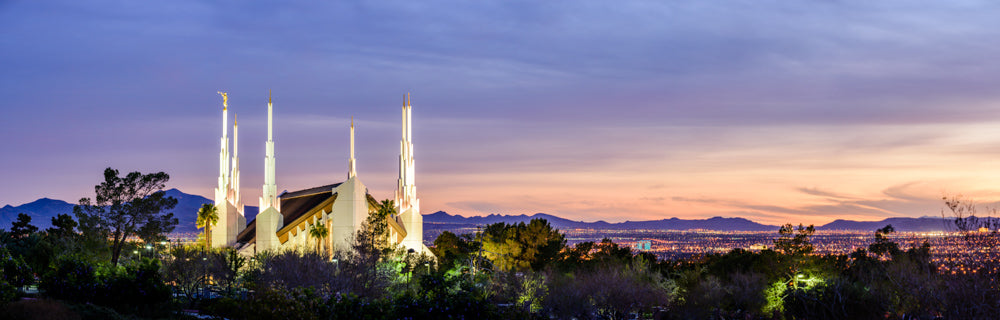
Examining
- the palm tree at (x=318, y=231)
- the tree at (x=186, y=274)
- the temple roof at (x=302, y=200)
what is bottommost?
the tree at (x=186, y=274)

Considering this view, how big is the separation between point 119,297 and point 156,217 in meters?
36.2

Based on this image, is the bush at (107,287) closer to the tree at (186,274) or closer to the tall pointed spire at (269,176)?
the tree at (186,274)

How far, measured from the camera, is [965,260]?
2084cm

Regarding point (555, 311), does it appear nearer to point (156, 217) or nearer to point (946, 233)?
point (946, 233)

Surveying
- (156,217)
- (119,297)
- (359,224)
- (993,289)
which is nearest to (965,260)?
(993,289)

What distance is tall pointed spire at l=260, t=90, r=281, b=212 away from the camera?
244 feet

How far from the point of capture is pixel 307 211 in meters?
72.6

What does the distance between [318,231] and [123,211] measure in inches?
594

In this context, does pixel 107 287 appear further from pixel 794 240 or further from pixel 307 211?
pixel 794 240

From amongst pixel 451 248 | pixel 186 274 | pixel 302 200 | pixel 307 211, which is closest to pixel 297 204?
pixel 302 200

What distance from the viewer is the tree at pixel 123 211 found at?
63.8 m

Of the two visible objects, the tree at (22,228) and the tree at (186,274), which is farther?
the tree at (22,228)

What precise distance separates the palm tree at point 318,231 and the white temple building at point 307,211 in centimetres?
25

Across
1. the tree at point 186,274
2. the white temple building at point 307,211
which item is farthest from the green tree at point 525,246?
the tree at point 186,274
